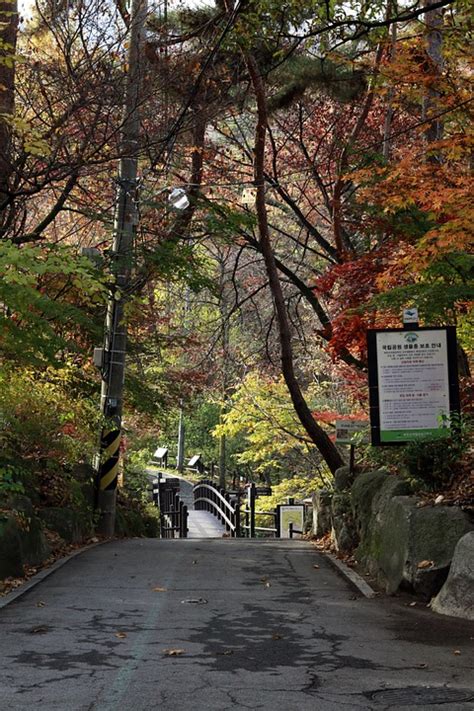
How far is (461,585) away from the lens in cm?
803

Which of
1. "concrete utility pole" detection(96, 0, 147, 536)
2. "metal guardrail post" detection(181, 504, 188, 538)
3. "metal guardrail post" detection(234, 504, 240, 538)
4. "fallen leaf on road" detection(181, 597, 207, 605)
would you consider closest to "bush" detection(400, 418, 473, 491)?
"fallen leaf on road" detection(181, 597, 207, 605)

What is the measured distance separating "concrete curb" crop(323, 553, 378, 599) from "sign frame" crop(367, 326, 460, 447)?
172 centimetres

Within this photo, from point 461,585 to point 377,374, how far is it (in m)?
4.33

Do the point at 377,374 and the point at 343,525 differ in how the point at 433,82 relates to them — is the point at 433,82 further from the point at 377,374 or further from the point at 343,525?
the point at 343,525

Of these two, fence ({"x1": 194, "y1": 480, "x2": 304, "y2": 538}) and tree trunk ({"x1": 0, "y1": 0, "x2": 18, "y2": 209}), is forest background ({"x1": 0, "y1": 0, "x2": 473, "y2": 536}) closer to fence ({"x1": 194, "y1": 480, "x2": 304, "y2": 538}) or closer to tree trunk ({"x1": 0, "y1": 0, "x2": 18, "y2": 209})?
tree trunk ({"x1": 0, "y1": 0, "x2": 18, "y2": 209})

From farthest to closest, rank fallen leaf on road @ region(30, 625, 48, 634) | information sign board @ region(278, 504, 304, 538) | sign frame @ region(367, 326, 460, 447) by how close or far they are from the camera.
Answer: information sign board @ region(278, 504, 304, 538)
sign frame @ region(367, 326, 460, 447)
fallen leaf on road @ region(30, 625, 48, 634)

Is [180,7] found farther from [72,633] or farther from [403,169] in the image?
[72,633]

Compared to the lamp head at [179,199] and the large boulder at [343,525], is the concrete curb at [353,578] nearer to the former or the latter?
the large boulder at [343,525]

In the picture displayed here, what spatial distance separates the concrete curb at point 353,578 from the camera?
31.7ft

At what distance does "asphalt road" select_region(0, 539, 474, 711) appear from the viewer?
523 centimetres

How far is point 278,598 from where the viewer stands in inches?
370

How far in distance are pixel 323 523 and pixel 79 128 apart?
31.0 feet

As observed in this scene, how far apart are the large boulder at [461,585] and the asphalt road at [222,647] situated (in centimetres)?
18

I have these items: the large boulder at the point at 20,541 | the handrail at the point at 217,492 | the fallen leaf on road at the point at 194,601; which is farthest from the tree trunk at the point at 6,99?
the handrail at the point at 217,492
